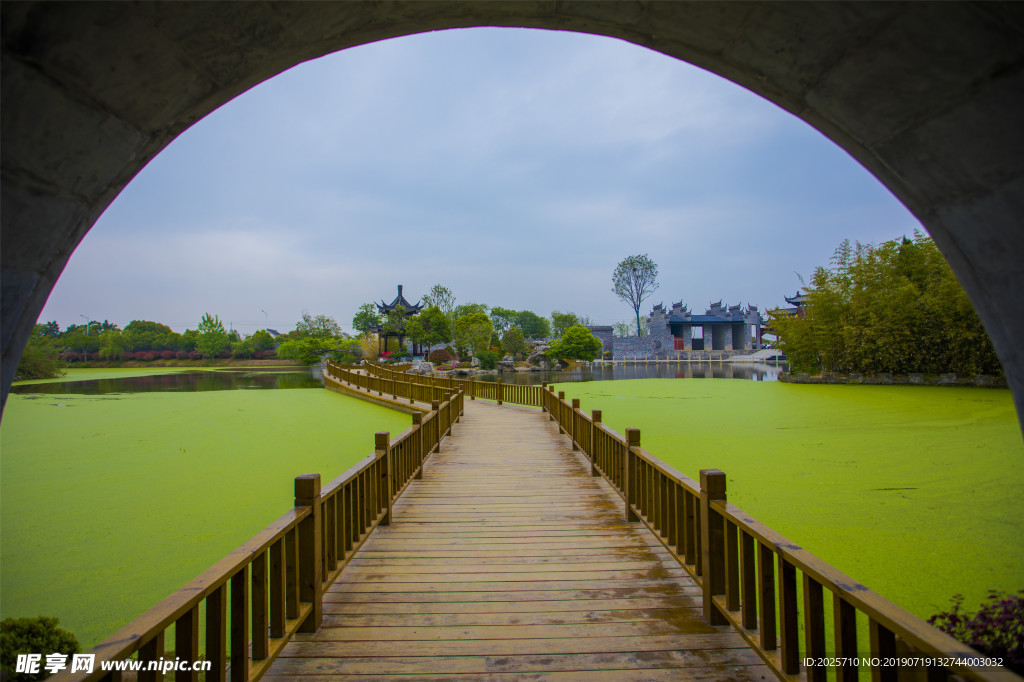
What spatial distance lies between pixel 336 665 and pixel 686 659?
1.63 meters

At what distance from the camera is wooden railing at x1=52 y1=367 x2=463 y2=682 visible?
1.27 meters

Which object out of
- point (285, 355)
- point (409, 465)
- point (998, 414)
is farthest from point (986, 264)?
point (285, 355)

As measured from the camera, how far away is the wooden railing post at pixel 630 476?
3.68 metres

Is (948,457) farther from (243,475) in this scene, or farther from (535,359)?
(535,359)

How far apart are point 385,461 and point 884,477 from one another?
243 inches

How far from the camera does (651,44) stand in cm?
164

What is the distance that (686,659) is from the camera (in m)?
2.10

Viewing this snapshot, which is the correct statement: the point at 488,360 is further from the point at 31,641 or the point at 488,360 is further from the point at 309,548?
the point at 309,548

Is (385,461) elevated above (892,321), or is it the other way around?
(892,321)

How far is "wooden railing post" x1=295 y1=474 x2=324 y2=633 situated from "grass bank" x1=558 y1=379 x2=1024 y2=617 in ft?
12.2

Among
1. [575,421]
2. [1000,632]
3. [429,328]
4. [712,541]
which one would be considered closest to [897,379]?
[575,421]

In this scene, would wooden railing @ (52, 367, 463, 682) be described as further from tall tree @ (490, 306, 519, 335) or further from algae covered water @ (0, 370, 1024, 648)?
tall tree @ (490, 306, 519, 335)

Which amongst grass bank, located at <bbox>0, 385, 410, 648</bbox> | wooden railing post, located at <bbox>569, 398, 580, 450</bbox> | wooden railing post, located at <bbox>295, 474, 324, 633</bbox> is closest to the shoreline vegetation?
wooden railing post, located at <bbox>569, 398, 580, 450</bbox>

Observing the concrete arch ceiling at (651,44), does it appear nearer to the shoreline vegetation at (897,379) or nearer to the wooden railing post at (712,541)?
the wooden railing post at (712,541)
